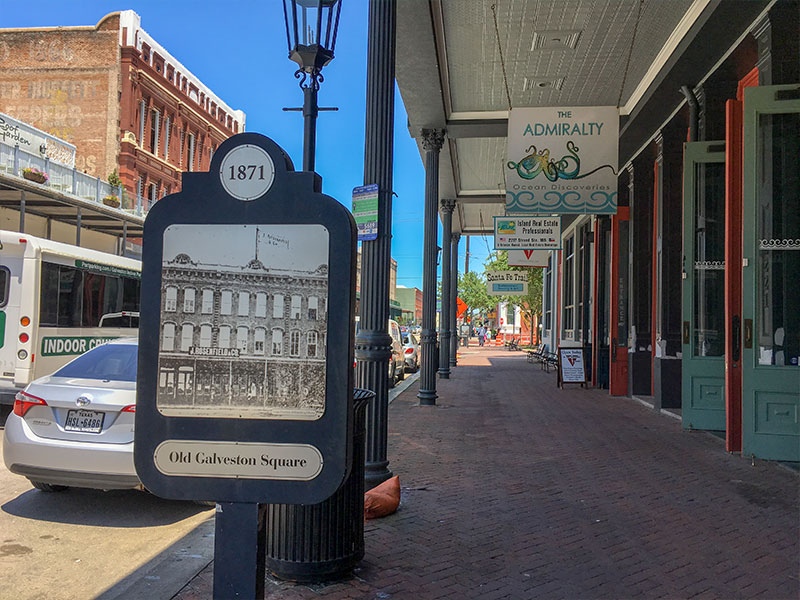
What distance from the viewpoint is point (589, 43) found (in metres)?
9.74

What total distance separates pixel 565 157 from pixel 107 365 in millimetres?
7099

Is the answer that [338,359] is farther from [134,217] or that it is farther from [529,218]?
[134,217]

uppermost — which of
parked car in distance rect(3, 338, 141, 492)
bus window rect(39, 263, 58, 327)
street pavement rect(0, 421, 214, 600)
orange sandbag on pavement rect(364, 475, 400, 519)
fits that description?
bus window rect(39, 263, 58, 327)

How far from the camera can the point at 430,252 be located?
548 inches

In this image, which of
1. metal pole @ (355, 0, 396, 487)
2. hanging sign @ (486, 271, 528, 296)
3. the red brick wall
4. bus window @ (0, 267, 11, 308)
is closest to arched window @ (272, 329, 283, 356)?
metal pole @ (355, 0, 396, 487)

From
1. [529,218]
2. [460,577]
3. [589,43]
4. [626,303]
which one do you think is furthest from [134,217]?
[460,577]

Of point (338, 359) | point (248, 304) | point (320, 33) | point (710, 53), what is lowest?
point (338, 359)

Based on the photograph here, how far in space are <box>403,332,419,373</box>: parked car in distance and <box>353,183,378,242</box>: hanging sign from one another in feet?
58.3

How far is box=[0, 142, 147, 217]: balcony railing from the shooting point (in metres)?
23.2

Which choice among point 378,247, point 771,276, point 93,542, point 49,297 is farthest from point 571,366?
point 93,542

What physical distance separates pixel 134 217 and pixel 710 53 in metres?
27.6

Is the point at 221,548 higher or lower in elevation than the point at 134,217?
lower

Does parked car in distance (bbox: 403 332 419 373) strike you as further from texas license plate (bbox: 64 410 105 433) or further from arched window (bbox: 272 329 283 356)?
arched window (bbox: 272 329 283 356)

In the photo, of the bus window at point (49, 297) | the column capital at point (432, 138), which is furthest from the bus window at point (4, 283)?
the column capital at point (432, 138)
